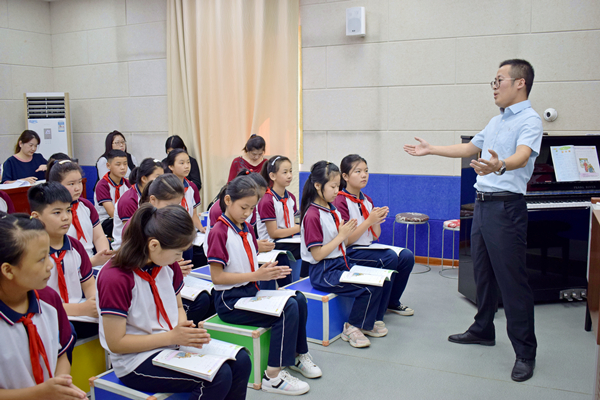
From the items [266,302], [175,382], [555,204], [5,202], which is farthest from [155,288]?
[555,204]

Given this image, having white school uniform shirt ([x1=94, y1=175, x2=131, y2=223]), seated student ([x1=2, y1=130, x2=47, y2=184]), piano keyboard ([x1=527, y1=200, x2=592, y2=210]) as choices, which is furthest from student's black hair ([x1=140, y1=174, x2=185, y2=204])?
seated student ([x1=2, y1=130, x2=47, y2=184])

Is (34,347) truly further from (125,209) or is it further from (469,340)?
(469,340)

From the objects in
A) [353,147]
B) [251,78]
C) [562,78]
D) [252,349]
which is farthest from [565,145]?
[251,78]

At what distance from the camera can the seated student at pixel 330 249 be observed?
279 centimetres

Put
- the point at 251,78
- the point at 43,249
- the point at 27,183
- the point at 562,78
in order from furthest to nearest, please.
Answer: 1. the point at 251,78
2. the point at 27,183
3. the point at 562,78
4. the point at 43,249

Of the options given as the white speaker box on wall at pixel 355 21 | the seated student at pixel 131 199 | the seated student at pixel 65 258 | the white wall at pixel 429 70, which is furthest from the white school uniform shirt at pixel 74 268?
the white speaker box on wall at pixel 355 21

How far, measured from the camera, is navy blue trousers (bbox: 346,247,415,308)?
3127 mm

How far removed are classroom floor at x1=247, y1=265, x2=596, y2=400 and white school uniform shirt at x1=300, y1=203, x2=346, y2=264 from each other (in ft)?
1.72

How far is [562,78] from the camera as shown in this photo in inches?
158

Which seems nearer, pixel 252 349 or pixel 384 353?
pixel 252 349

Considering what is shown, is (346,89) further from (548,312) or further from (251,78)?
(548,312)

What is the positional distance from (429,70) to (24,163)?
408 cm

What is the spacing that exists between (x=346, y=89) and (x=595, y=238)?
3.01 metres

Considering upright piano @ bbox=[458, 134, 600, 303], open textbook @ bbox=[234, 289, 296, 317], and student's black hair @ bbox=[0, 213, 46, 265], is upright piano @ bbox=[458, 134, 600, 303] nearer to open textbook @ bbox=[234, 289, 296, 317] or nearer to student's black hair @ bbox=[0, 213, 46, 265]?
open textbook @ bbox=[234, 289, 296, 317]
